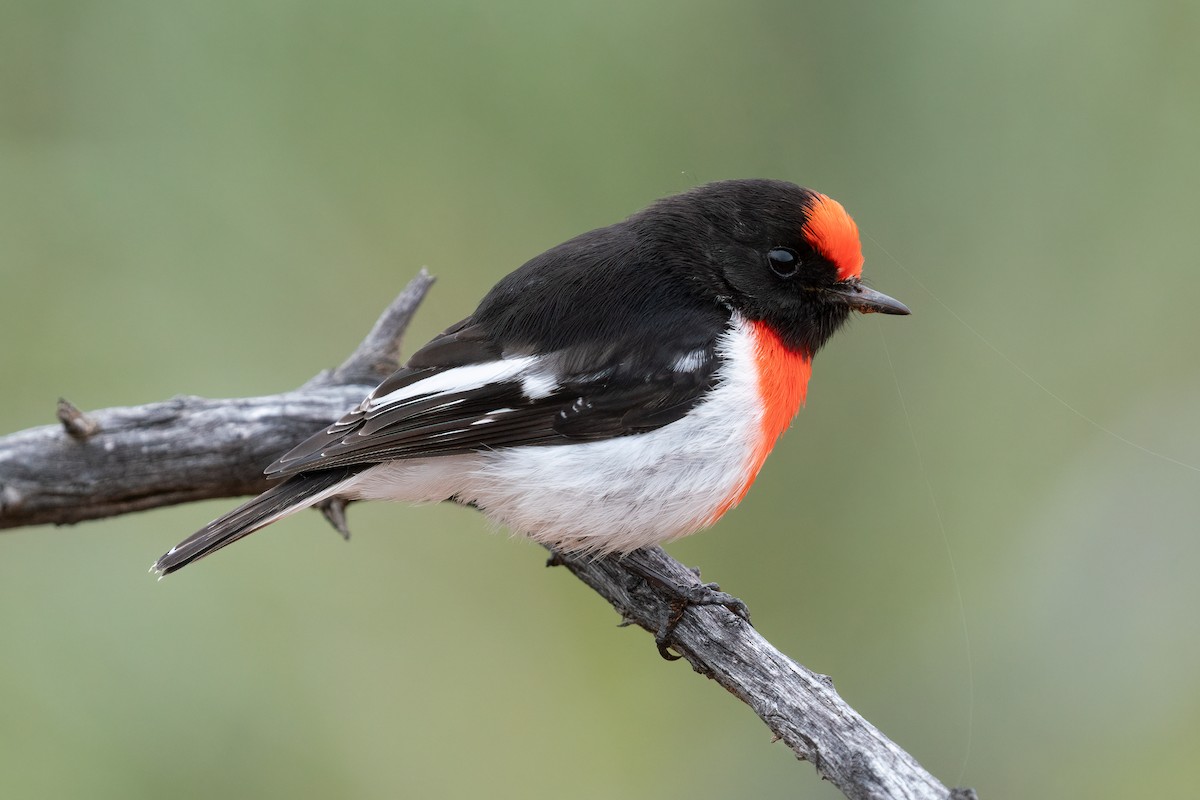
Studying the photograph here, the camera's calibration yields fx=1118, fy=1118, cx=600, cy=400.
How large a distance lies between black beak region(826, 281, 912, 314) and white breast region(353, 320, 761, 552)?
1.03 feet

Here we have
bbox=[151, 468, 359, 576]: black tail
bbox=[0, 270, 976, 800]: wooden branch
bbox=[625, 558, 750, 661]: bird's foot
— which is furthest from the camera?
bbox=[625, 558, 750, 661]: bird's foot

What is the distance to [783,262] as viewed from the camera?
9.61 ft

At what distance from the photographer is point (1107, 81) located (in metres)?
3.74

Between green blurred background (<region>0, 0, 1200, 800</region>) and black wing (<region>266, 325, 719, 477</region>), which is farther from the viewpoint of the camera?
green blurred background (<region>0, 0, 1200, 800</region>)

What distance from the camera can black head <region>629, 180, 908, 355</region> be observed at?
2.90 meters

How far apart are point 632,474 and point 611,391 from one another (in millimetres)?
210

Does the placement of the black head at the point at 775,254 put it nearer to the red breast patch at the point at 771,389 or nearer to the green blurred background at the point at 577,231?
the red breast patch at the point at 771,389

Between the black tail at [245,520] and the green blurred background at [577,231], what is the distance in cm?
121

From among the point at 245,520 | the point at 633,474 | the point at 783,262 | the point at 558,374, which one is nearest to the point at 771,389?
the point at 783,262

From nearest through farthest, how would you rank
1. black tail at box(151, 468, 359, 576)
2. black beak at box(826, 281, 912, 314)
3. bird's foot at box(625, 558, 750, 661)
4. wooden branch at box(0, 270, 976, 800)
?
wooden branch at box(0, 270, 976, 800)
black tail at box(151, 468, 359, 576)
bird's foot at box(625, 558, 750, 661)
black beak at box(826, 281, 912, 314)

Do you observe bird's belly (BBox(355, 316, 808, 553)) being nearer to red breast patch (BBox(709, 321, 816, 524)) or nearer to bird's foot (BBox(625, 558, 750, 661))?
red breast patch (BBox(709, 321, 816, 524))

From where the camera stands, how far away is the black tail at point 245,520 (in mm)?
2600

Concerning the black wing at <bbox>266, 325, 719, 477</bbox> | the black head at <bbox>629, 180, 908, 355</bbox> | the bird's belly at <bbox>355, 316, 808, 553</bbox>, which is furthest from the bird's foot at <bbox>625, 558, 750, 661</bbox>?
the black head at <bbox>629, 180, 908, 355</bbox>

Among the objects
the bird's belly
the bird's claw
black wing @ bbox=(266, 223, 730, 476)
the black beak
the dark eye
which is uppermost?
the dark eye
